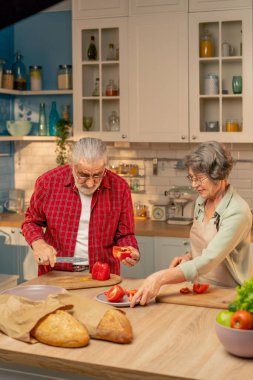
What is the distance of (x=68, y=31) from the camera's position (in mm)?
6281

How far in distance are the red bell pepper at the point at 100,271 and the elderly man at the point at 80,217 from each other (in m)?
0.20

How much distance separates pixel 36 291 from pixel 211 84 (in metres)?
2.90

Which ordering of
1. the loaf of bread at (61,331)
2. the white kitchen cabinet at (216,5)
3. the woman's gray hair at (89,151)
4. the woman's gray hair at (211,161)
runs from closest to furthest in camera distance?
the loaf of bread at (61,331), the woman's gray hair at (211,161), the woman's gray hair at (89,151), the white kitchen cabinet at (216,5)

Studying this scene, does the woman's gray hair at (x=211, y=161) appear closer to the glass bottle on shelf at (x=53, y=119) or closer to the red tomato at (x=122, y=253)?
the red tomato at (x=122, y=253)

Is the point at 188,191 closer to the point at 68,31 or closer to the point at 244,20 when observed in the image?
the point at 244,20

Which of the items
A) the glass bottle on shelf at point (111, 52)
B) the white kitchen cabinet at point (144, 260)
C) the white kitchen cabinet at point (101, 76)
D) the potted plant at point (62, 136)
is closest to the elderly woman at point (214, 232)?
the white kitchen cabinet at point (144, 260)

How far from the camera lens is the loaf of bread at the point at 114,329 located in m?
2.57

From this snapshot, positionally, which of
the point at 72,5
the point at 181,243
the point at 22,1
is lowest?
the point at 181,243

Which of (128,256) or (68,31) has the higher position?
(68,31)

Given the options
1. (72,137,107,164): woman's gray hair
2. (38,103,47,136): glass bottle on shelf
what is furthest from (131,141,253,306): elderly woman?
(38,103,47,136): glass bottle on shelf

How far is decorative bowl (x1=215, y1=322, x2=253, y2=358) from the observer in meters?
2.37

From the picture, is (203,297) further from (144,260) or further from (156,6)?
(156,6)

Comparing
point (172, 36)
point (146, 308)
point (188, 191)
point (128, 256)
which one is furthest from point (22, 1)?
point (188, 191)

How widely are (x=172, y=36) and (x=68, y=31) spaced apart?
122cm
